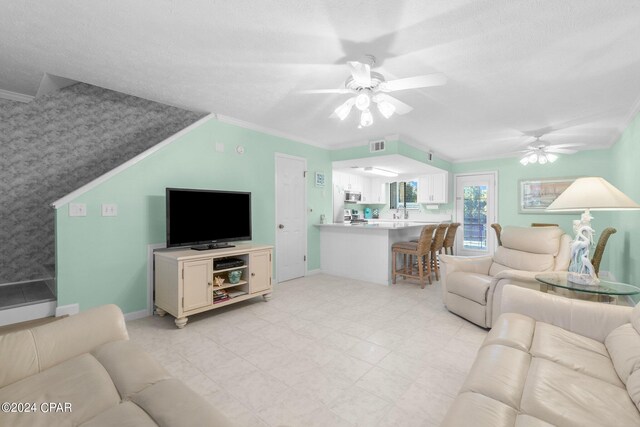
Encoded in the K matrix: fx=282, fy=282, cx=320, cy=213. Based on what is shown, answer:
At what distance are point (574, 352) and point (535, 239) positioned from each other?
195 centimetres

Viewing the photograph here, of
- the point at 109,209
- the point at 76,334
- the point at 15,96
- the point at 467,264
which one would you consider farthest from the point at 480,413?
the point at 15,96

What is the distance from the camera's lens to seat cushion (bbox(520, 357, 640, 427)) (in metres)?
1.04

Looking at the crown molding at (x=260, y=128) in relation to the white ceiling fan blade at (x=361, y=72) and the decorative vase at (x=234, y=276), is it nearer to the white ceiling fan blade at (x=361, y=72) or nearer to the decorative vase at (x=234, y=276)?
the decorative vase at (x=234, y=276)

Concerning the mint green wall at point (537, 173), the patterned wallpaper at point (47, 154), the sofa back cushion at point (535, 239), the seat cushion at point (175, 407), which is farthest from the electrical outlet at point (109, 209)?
the mint green wall at point (537, 173)

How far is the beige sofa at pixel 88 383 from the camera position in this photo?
40.9 inches

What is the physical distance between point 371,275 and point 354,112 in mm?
2584

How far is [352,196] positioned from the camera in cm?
685

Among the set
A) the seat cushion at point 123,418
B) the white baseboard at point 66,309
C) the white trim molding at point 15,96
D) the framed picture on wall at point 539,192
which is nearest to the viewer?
the seat cushion at point 123,418

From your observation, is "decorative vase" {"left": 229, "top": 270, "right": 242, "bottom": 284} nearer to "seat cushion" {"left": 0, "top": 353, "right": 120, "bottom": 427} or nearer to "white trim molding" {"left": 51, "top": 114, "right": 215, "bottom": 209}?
"white trim molding" {"left": 51, "top": 114, "right": 215, "bottom": 209}

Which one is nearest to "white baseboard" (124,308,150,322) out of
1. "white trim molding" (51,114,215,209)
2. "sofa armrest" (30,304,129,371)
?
"white trim molding" (51,114,215,209)

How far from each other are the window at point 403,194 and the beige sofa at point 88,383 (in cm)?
704

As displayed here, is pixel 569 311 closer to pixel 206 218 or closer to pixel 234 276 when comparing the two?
pixel 234 276

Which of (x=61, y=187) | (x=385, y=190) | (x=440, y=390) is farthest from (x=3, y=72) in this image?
(x=385, y=190)

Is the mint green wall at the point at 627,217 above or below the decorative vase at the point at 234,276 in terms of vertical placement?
above
